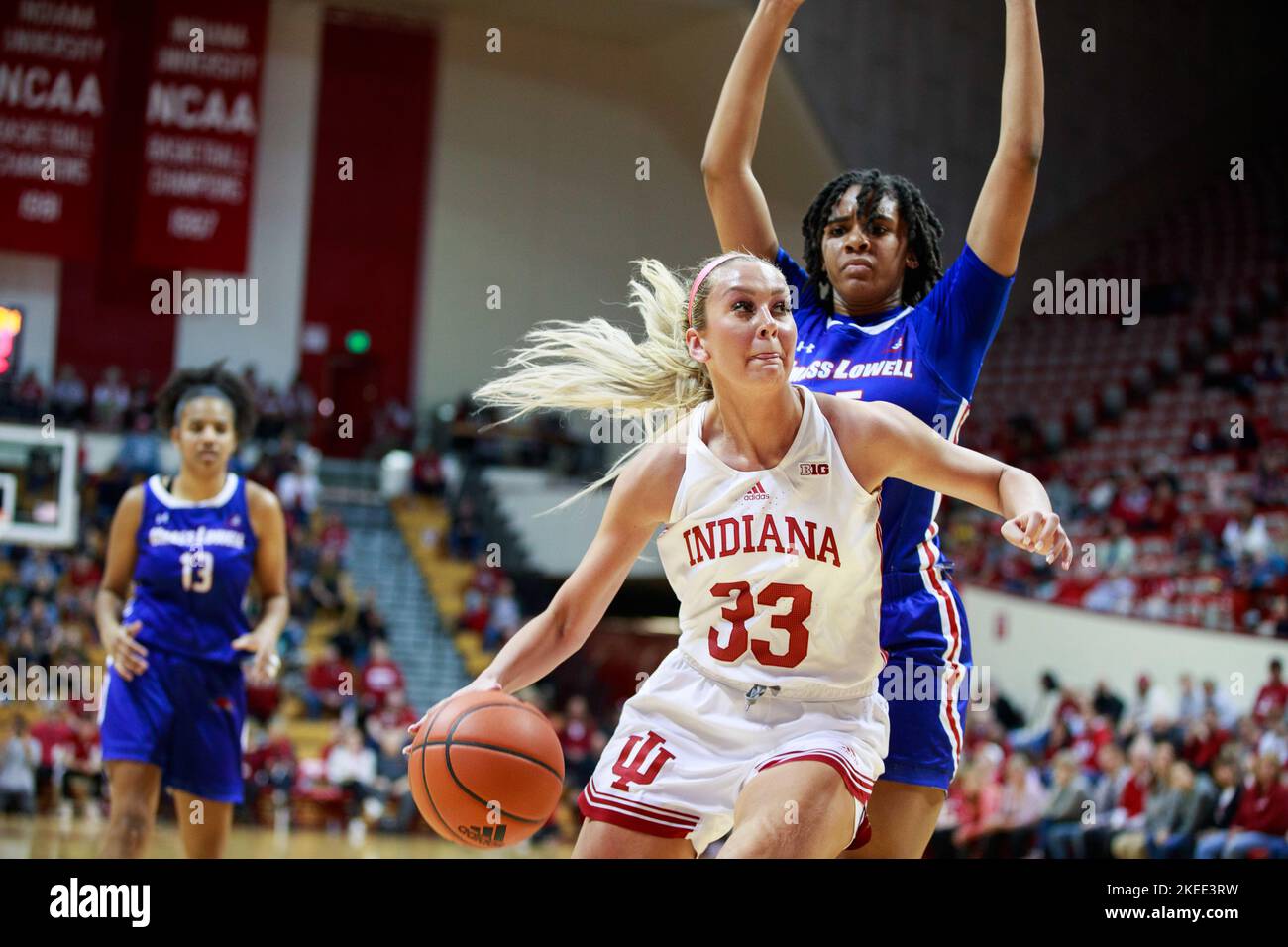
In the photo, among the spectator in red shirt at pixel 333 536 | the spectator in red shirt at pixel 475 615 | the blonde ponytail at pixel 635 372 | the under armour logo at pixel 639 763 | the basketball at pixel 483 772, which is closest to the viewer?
the under armour logo at pixel 639 763

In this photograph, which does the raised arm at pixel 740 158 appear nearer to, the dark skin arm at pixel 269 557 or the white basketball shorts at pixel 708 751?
the white basketball shorts at pixel 708 751

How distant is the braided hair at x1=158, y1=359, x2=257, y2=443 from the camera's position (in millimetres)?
5637

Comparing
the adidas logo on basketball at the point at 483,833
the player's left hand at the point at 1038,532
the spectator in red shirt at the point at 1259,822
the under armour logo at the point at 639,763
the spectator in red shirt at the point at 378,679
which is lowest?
the spectator in red shirt at the point at 378,679

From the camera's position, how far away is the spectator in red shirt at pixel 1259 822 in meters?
8.71

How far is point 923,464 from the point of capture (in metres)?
3.26

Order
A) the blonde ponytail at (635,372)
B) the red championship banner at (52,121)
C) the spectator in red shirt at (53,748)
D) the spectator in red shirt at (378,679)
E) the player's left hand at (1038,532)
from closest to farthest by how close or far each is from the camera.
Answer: the player's left hand at (1038,532) < the blonde ponytail at (635,372) < the spectator in red shirt at (53,748) < the spectator in red shirt at (378,679) < the red championship banner at (52,121)

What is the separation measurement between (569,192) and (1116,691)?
36.7 ft

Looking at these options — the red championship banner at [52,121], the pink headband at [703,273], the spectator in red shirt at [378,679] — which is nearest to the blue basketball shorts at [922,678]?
the pink headband at [703,273]

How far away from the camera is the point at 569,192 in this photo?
2084cm

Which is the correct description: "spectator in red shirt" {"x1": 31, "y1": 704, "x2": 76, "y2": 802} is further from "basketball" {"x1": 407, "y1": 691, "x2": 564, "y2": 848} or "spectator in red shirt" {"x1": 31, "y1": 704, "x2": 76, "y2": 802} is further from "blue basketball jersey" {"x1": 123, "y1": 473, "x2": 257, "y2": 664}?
"basketball" {"x1": 407, "y1": 691, "x2": 564, "y2": 848}

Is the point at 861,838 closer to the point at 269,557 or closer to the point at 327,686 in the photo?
the point at 269,557

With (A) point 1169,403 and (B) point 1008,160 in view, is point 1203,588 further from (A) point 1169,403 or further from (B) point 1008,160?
(B) point 1008,160

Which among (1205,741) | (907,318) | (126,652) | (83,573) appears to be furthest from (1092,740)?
(83,573)

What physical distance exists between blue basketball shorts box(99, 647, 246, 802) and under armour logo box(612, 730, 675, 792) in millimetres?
2464
